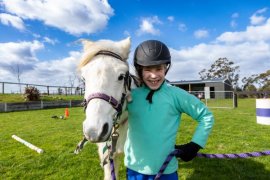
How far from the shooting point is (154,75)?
75.9 inches

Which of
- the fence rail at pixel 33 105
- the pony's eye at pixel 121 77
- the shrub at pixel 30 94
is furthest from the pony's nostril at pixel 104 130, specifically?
the shrub at pixel 30 94

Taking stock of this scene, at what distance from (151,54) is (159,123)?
0.54 metres

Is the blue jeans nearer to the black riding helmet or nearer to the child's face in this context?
the child's face

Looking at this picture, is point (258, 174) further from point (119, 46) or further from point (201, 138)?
point (119, 46)

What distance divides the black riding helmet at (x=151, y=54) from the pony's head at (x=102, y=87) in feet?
0.47

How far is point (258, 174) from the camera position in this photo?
3834 millimetres

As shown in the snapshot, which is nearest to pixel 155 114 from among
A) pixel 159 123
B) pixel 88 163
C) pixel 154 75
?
pixel 159 123

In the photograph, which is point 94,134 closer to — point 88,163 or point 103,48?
point 103,48

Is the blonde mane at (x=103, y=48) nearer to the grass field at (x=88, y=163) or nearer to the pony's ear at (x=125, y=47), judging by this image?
the pony's ear at (x=125, y=47)

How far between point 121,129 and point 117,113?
0.90 meters

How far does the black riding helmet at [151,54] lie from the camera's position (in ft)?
6.33

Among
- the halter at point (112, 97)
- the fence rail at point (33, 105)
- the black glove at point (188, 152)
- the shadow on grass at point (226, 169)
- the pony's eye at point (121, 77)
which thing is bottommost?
the shadow on grass at point (226, 169)

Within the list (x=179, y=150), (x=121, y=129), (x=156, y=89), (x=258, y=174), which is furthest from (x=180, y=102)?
(x=258, y=174)

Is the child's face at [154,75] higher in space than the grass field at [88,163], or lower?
higher
